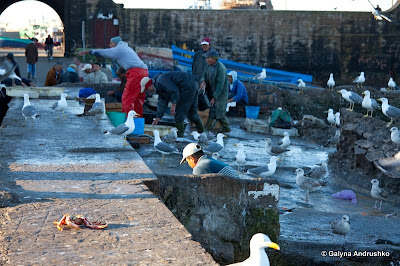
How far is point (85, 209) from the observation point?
514cm

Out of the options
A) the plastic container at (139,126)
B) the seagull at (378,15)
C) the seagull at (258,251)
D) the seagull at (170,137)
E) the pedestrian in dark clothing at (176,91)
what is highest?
the seagull at (378,15)

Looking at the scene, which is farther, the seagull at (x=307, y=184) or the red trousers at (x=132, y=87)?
the red trousers at (x=132, y=87)

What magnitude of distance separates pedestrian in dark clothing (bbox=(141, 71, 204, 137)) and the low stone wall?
551 centimetres

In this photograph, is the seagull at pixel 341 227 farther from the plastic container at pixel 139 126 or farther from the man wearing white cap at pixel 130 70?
the man wearing white cap at pixel 130 70

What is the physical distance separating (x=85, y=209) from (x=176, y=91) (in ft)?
22.9

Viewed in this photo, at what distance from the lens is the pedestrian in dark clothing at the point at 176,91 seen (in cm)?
1196

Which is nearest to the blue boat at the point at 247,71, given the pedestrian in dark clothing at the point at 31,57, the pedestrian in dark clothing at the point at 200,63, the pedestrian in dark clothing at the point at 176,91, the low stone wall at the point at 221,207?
the pedestrian in dark clothing at the point at 31,57

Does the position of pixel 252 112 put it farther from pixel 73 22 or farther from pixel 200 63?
pixel 73 22

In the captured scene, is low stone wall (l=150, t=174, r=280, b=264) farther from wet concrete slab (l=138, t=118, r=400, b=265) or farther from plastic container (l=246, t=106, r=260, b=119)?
plastic container (l=246, t=106, r=260, b=119)

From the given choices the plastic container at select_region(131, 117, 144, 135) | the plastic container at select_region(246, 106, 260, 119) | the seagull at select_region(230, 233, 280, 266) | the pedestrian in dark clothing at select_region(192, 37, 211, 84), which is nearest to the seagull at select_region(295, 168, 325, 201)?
the plastic container at select_region(131, 117, 144, 135)

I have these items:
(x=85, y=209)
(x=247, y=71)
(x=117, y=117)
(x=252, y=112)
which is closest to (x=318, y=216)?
(x=85, y=209)

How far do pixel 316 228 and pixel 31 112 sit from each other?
4.72 metres

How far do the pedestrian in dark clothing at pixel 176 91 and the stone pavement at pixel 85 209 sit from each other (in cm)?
355

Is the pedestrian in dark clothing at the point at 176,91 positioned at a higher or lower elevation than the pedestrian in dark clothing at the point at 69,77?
higher
